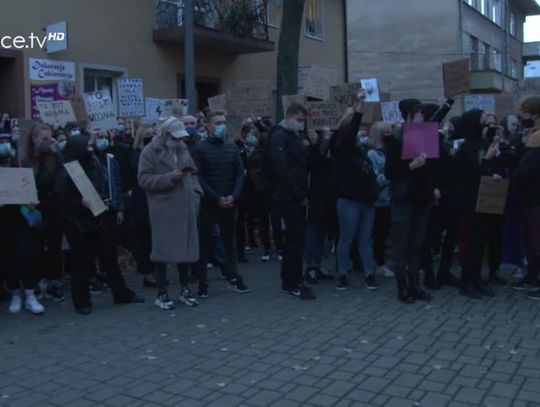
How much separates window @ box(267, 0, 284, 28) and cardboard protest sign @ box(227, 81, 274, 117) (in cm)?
888

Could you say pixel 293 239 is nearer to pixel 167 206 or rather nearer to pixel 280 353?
pixel 167 206

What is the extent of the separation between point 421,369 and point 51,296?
14.9 ft

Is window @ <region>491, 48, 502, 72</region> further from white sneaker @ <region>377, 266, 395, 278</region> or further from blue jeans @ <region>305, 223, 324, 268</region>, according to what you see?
blue jeans @ <region>305, 223, 324, 268</region>

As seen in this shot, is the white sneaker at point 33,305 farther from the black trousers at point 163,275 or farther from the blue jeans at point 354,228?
the blue jeans at point 354,228

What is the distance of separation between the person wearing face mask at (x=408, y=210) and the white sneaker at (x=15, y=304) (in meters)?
3.91

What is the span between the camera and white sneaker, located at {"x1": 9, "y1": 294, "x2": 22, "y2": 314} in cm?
734

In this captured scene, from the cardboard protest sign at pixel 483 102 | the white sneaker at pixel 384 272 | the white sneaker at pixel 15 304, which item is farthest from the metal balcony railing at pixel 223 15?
the white sneaker at pixel 15 304

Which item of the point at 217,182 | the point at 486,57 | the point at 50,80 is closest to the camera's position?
the point at 217,182

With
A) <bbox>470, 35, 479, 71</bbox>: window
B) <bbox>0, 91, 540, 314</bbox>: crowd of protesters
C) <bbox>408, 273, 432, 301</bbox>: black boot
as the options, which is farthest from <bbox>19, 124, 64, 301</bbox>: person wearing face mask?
<bbox>470, 35, 479, 71</bbox>: window

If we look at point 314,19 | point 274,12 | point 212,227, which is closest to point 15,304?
point 212,227

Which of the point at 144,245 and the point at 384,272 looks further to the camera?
the point at 384,272

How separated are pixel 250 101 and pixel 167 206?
542cm

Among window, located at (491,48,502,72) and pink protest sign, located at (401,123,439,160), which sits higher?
window, located at (491,48,502,72)

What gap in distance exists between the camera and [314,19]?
78.2 ft
